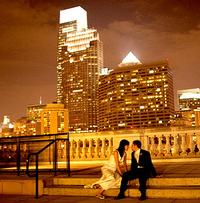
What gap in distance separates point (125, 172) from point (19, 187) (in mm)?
3434

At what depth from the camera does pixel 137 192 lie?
9.05 metres

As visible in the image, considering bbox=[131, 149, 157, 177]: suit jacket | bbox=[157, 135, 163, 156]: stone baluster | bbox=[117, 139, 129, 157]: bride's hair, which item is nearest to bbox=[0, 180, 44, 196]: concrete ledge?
bbox=[117, 139, 129, 157]: bride's hair

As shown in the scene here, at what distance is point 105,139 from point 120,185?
664 cm

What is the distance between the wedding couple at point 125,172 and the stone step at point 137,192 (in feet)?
0.59

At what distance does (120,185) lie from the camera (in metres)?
9.28

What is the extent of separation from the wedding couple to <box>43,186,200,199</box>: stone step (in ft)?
0.59

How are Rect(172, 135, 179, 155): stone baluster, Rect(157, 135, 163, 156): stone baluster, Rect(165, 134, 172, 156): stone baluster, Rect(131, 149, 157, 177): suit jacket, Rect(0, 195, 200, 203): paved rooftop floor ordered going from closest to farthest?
Rect(0, 195, 200, 203): paved rooftop floor < Rect(131, 149, 157, 177): suit jacket < Rect(172, 135, 179, 155): stone baluster < Rect(165, 134, 172, 156): stone baluster < Rect(157, 135, 163, 156): stone baluster

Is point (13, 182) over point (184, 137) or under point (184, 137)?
under

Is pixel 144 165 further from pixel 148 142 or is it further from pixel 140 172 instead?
pixel 148 142

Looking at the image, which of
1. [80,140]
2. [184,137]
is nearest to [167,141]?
[184,137]

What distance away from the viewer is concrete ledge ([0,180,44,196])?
1030 cm

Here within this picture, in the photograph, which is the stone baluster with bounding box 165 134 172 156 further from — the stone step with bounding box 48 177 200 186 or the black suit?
the black suit

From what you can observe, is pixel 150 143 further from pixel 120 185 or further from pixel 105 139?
pixel 120 185

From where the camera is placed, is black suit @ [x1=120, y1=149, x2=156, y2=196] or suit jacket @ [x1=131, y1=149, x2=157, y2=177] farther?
suit jacket @ [x1=131, y1=149, x2=157, y2=177]
